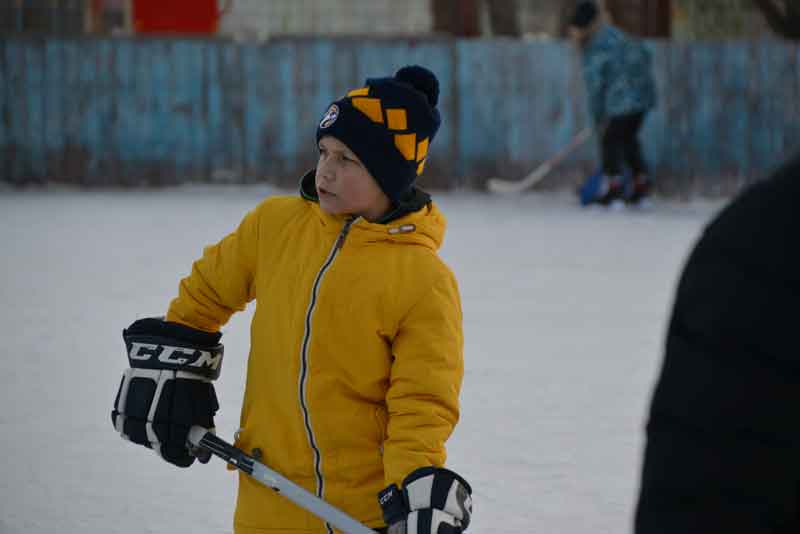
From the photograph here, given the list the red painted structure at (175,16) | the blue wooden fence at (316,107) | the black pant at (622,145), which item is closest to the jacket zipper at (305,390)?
the black pant at (622,145)

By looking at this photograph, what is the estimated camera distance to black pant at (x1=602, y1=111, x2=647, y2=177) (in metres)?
11.4

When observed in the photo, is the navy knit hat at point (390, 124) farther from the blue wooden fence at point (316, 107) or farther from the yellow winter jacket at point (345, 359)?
the blue wooden fence at point (316, 107)

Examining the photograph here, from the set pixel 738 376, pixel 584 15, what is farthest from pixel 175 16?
pixel 738 376

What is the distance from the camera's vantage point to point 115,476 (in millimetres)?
3693

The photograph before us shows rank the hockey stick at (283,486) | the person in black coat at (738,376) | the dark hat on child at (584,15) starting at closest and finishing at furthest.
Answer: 1. the person in black coat at (738,376)
2. the hockey stick at (283,486)
3. the dark hat on child at (584,15)

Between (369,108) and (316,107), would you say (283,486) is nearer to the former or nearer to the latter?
(369,108)

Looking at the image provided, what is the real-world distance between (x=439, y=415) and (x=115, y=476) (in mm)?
1739

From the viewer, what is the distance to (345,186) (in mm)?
2311

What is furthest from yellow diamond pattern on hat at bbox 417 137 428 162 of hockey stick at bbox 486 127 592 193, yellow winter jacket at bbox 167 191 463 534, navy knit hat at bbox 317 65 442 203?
hockey stick at bbox 486 127 592 193

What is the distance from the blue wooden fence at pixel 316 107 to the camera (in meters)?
12.6

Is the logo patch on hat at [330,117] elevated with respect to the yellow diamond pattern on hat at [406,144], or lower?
elevated

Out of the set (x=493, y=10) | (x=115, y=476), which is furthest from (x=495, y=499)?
(x=493, y=10)

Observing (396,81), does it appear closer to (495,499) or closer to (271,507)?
(271,507)

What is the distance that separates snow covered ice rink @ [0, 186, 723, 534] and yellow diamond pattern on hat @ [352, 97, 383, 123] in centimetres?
124
